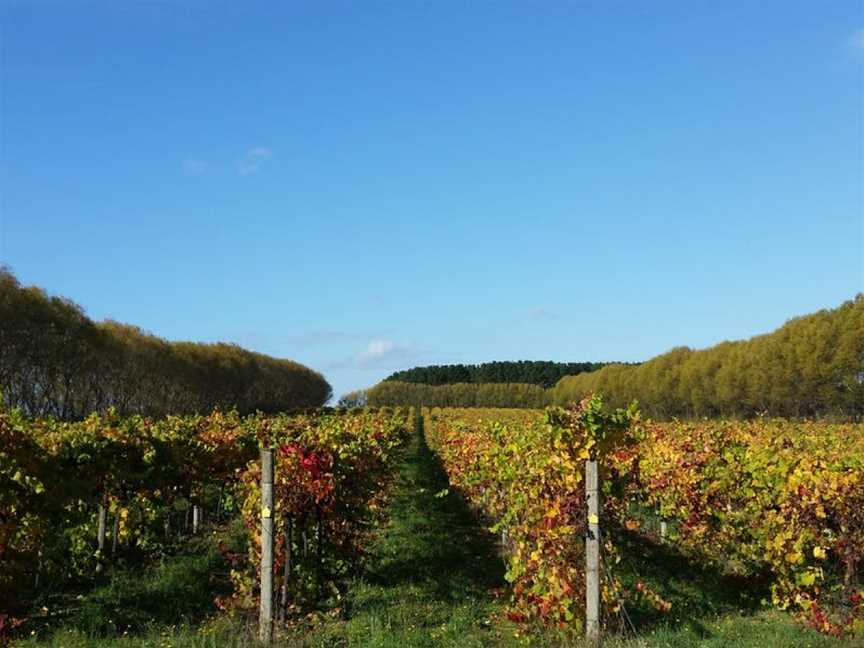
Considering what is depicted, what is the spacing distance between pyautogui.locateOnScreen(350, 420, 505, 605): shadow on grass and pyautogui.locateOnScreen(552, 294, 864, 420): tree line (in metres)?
41.0

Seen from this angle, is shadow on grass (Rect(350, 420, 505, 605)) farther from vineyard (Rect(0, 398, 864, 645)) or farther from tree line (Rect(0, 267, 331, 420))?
tree line (Rect(0, 267, 331, 420))

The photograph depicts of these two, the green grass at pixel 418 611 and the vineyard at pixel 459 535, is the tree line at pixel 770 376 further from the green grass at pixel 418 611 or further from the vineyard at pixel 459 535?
the green grass at pixel 418 611

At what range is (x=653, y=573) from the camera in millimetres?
12438

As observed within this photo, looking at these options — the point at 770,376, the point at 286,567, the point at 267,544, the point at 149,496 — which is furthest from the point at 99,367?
the point at 770,376

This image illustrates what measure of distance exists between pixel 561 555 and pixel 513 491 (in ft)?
4.16

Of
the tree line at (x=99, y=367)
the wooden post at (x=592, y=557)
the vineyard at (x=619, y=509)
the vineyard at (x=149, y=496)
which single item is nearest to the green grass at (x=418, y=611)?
the wooden post at (x=592, y=557)

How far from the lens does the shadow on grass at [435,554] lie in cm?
1098

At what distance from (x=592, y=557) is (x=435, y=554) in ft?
18.0

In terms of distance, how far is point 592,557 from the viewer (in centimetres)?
807

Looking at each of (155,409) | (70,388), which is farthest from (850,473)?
(155,409)

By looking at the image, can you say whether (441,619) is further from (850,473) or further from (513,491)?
(850,473)

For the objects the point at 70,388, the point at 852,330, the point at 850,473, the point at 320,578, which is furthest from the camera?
the point at 852,330

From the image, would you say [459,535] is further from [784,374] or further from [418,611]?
[784,374]

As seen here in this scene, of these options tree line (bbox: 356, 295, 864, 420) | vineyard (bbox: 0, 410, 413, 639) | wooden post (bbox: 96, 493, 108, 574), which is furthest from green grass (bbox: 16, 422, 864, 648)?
tree line (bbox: 356, 295, 864, 420)
